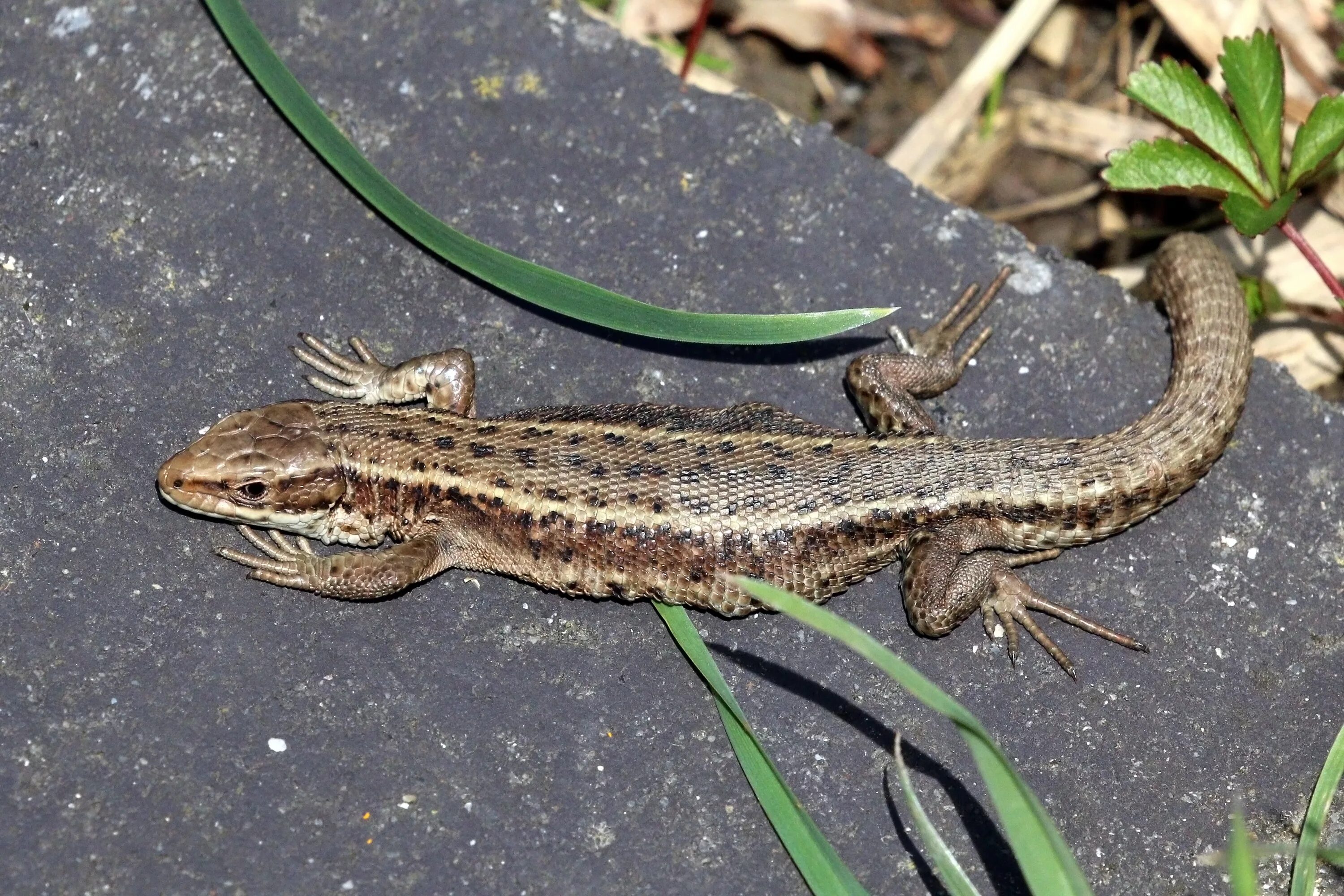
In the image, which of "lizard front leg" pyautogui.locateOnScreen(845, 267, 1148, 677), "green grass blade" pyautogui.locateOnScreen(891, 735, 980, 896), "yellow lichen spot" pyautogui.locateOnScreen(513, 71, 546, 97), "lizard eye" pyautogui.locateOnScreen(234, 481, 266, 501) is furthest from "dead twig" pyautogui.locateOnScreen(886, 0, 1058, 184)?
"green grass blade" pyautogui.locateOnScreen(891, 735, 980, 896)

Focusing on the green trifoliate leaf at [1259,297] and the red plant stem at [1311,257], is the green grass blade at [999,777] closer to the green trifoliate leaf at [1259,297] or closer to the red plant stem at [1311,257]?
the red plant stem at [1311,257]

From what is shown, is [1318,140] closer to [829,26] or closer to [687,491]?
[687,491]

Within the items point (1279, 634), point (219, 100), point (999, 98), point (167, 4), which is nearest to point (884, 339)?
point (1279, 634)

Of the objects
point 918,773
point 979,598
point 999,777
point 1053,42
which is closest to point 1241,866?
point 999,777

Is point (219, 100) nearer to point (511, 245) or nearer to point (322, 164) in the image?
point (322, 164)

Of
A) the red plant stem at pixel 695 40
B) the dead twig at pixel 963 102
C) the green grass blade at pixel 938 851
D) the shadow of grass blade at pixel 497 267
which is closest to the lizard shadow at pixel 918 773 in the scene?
the green grass blade at pixel 938 851
